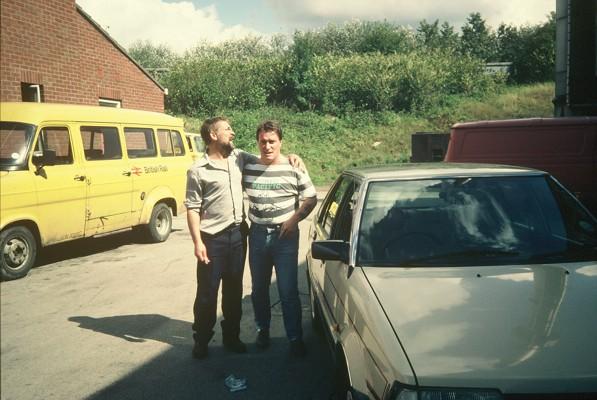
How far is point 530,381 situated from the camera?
1826 millimetres

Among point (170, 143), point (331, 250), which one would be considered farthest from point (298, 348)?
point (170, 143)

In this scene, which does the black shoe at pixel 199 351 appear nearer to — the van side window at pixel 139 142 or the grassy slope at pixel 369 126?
the van side window at pixel 139 142

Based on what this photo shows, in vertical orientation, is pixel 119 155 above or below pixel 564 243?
above

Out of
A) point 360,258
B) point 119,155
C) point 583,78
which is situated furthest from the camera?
point 583,78

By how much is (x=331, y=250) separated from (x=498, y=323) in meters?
1.10

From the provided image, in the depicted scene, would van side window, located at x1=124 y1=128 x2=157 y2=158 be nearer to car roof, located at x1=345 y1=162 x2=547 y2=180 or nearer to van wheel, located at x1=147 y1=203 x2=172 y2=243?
van wheel, located at x1=147 y1=203 x2=172 y2=243

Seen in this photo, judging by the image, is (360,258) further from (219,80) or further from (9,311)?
(219,80)

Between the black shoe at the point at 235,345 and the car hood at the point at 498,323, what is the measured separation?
164 cm

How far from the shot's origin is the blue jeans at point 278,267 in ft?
12.2

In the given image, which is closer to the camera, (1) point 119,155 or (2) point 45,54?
(2) point 45,54

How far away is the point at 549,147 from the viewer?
8.23 m

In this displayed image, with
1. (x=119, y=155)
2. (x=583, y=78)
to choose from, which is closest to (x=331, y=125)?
(x=583, y=78)

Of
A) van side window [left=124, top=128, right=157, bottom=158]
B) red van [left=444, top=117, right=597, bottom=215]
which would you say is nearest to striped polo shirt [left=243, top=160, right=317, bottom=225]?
van side window [left=124, top=128, right=157, bottom=158]

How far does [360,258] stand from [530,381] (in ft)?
3.96
